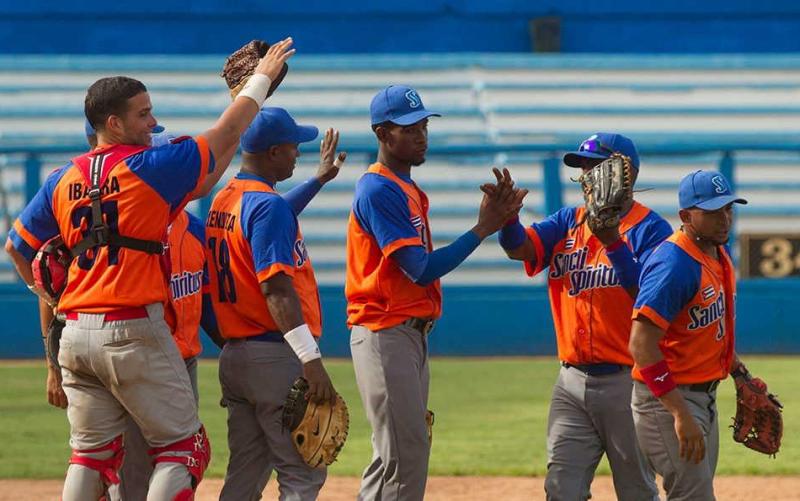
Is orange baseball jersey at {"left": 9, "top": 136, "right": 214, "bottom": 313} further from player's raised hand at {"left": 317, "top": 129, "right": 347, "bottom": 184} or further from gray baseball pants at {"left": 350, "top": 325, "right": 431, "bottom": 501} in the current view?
player's raised hand at {"left": 317, "top": 129, "right": 347, "bottom": 184}

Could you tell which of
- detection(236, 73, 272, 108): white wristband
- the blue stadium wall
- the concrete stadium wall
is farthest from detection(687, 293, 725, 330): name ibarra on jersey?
the blue stadium wall

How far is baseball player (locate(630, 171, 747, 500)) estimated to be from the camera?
5.48 m

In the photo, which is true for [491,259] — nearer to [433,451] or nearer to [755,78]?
[755,78]

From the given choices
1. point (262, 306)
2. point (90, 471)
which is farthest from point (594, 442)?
point (90, 471)

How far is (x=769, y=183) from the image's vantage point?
19328 mm

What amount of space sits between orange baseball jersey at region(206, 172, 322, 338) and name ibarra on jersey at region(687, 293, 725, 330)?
1.63 m

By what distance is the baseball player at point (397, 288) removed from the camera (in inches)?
235

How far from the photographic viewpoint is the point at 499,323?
1520 centimetres

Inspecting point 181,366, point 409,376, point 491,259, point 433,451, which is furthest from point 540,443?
point 491,259

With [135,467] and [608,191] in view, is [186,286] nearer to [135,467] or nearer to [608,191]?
[135,467]

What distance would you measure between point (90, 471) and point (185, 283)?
117 centimetres

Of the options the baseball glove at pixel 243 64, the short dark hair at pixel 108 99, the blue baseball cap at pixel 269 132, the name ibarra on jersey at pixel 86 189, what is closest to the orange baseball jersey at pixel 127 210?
the name ibarra on jersey at pixel 86 189

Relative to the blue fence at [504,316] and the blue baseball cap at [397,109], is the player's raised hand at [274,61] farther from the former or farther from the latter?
the blue fence at [504,316]

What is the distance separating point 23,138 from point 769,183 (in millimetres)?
11026
